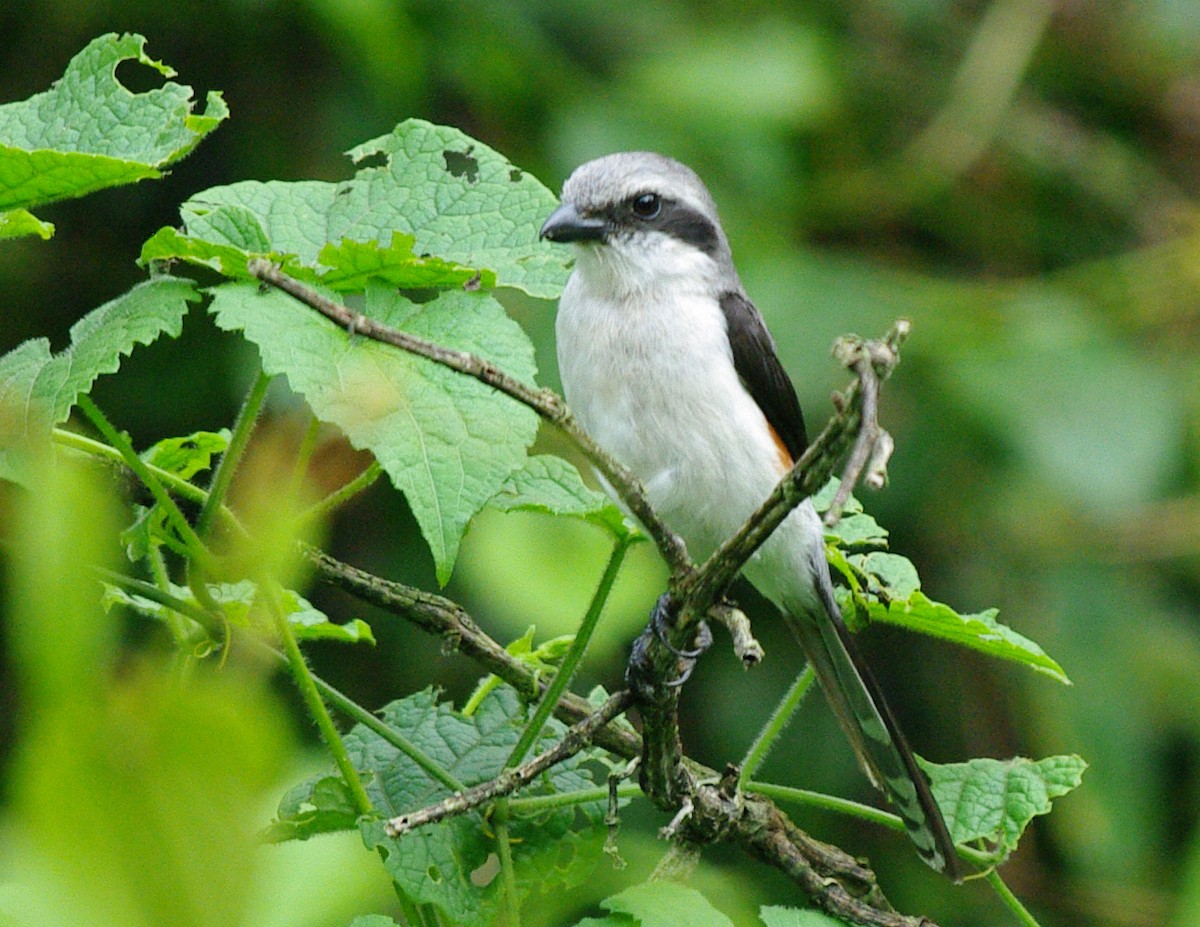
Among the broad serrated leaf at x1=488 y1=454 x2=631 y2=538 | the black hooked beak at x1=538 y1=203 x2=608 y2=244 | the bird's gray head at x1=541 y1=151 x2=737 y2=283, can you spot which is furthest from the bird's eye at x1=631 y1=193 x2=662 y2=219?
the broad serrated leaf at x1=488 y1=454 x2=631 y2=538

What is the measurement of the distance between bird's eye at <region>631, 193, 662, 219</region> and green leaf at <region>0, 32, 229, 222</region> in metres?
1.41

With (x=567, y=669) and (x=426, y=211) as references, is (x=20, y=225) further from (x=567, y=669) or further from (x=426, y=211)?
(x=567, y=669)

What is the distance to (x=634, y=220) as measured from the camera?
3.01 m

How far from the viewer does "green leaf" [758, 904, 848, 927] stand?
5.60 feet

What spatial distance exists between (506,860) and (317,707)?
0.32 m

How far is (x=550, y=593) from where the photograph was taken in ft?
7.62

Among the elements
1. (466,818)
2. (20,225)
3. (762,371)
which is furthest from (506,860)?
(762,371)

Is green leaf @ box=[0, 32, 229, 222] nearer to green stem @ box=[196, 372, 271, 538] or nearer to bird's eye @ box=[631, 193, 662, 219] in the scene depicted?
green stem @ box=[196, 372, 271, 538]

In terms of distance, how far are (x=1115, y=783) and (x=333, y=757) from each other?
3.44m

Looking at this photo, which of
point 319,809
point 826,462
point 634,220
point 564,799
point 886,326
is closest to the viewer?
point 826,462

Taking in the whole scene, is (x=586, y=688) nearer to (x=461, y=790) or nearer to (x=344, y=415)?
(x=461, y=790)

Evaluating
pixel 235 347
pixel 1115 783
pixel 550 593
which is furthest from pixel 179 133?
pixel 1115 783

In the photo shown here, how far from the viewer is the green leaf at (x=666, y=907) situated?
158 centimetres

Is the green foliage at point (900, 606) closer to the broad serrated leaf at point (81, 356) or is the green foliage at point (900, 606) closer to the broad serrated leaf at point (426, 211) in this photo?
the broad serrated leaf at point (426, 211)
